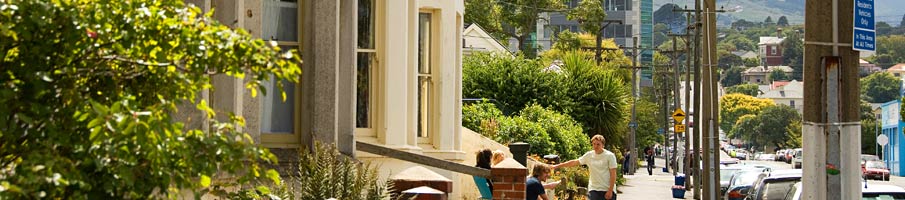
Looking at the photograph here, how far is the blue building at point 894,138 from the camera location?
308ft

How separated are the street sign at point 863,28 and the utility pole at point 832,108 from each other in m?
0.06

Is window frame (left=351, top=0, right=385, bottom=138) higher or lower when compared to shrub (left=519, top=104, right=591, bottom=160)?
higher

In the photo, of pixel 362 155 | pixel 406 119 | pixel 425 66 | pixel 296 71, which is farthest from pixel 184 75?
pixel 425 66

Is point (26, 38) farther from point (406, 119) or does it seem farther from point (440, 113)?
point (440, 113)

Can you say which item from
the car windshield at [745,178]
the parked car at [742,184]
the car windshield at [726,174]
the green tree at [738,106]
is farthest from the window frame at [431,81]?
the green tree at [738,106]

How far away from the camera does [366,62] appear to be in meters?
15.1

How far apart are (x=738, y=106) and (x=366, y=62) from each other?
173968mm

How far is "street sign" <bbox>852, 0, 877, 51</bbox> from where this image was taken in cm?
1319

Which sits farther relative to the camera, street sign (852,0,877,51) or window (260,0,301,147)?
street sign (852,0,877,51)

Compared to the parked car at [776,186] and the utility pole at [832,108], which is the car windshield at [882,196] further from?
the utility pole at [832,108]

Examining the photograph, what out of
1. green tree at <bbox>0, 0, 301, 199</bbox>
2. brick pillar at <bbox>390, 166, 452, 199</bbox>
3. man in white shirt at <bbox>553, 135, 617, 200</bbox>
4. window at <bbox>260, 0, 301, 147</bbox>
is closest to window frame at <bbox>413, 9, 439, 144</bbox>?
man in white shirt at <bbox>553, 135, 617, 200</bbox>

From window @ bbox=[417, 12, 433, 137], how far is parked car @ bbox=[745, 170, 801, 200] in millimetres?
6857

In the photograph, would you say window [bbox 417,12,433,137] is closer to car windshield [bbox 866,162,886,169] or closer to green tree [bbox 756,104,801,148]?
car windshield [bbox 866,162,886,169]

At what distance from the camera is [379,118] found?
50.5 feet
